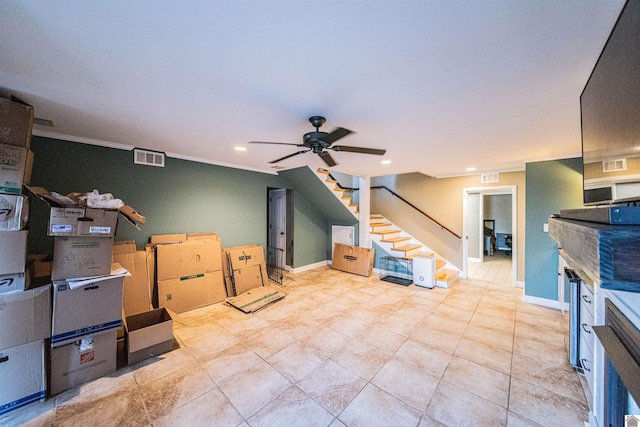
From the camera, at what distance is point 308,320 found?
2986 mm

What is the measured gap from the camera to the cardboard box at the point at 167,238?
3.33 metres

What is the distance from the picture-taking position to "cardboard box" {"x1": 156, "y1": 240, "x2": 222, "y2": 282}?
315 cm

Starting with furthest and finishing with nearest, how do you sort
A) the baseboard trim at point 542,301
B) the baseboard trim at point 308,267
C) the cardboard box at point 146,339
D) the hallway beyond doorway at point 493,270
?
1. the baseboard trim at point 308,267
2. the hallway beyond doorway at point 493,270
3. the baseboard trim at point 542,301
4. the cardboard box at point 146,339

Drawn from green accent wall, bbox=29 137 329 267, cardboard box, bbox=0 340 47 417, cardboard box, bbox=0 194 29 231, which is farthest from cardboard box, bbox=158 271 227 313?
cardboard box, bbox=0 194 29 231

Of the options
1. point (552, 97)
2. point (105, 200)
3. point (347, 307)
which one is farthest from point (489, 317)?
point (105, 200)

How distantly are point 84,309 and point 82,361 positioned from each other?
1.42 feet

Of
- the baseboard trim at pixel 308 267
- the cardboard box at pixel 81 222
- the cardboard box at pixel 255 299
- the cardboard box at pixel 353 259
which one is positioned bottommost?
the cardboard box at pixel 255 299

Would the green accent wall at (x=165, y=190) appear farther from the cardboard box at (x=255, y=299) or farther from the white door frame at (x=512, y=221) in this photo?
the white door frame at (x=512, y=221)

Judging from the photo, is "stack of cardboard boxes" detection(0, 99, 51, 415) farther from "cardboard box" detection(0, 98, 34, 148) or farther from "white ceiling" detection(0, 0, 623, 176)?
"white ceiling" detection(0, 0, 623, 176)

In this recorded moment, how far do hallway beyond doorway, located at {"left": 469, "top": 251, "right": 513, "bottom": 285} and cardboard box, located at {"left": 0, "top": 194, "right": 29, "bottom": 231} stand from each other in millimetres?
6487

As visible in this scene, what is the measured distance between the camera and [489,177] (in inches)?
182

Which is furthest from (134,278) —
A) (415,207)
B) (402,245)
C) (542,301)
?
(542,301)

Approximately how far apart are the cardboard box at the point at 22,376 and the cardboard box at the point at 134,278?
998 mm

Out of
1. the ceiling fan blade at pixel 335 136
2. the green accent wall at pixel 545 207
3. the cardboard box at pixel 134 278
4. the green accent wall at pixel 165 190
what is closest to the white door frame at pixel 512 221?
the green accent wall at pixel 545 207
